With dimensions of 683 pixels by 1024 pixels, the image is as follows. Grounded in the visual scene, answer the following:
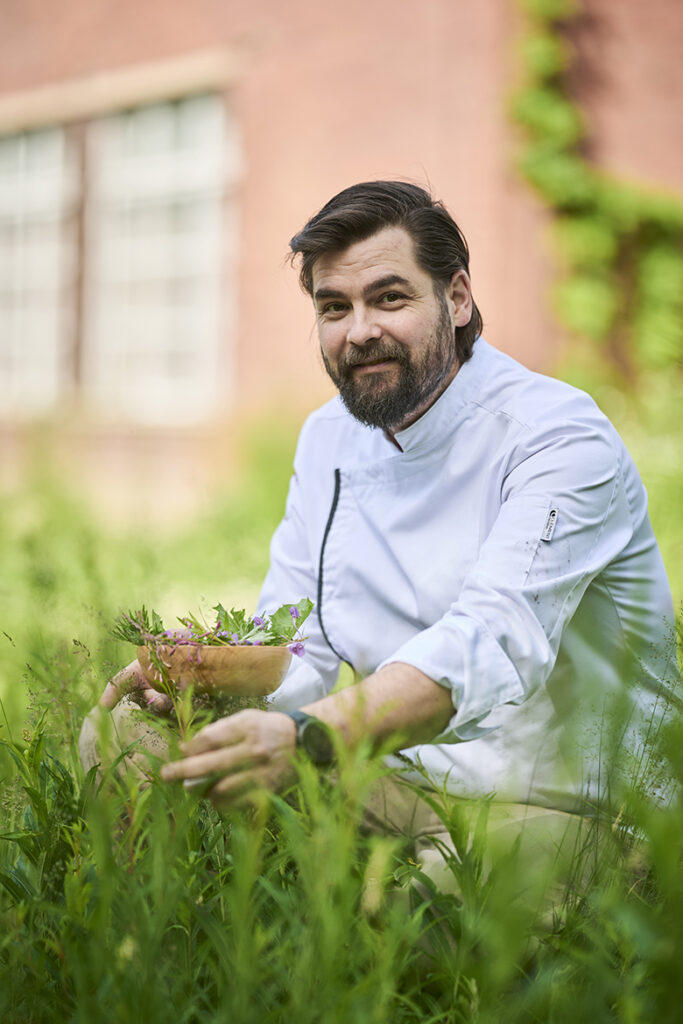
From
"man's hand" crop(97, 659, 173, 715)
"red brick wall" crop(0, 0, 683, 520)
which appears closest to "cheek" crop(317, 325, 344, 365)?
"man's hand" crop(97, 659, 173, 715)

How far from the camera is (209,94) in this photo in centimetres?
850

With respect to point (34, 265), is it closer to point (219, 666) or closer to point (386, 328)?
point (386, 328)

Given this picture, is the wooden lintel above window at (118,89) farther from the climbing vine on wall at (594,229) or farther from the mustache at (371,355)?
the mustache at (371,355)

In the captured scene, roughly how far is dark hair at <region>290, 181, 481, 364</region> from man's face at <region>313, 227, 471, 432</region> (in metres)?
0.02

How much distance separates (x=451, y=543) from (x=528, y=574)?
1.39 feet

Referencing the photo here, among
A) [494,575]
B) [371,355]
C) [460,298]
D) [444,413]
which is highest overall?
[460,298]

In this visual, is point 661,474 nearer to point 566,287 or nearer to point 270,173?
point 566,287

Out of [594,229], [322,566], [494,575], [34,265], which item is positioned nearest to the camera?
[494,575]

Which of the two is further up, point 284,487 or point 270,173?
point 270,173

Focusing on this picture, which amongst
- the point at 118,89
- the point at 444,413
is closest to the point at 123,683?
the point at 444,413

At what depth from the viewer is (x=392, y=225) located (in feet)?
6.92

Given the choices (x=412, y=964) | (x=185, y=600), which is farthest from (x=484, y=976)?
(x=185, y=600)

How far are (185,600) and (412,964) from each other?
150 inches

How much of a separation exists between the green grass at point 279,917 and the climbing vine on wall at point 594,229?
577 centimetres
